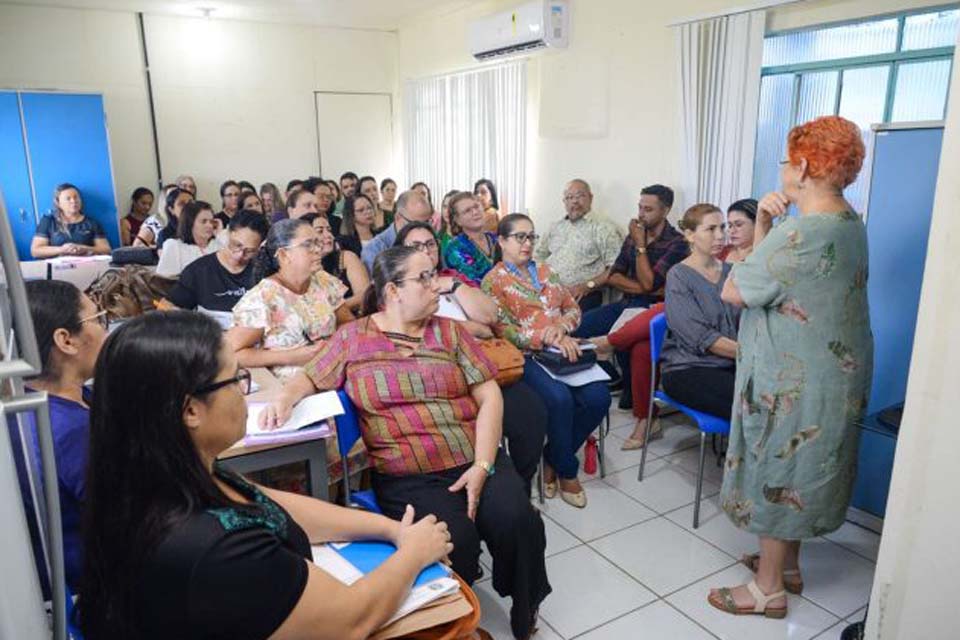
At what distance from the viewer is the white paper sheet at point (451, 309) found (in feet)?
9.72

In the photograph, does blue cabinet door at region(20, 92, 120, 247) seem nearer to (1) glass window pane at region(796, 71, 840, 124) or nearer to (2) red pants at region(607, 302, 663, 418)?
(2) red pants at region(607, 302, 663, 418)

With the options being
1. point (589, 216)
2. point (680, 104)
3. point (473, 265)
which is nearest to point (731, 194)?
point (680, 104)

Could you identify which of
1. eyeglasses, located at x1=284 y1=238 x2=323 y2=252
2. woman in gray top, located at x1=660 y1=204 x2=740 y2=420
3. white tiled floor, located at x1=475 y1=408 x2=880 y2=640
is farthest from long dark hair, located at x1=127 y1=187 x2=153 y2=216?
woman in gray top, located at x1=660 y1=204 x2=740 y2=420

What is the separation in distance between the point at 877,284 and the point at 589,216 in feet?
8.66

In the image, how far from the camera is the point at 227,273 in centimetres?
327

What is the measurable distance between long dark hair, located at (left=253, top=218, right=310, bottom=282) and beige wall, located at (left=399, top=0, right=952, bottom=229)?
290 centimetres

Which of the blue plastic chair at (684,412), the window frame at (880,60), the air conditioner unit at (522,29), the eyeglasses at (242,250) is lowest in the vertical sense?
the blue plastic chair at (684,412)

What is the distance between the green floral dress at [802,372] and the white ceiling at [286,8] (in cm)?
566

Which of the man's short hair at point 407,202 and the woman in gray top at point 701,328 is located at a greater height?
the man's short hair at point 407,202

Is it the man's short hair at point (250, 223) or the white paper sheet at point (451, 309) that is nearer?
the white paper sheet at point (451, 309)

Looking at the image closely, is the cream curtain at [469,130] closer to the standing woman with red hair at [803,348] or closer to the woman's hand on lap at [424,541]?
the standing woman with red hair at [803,348]

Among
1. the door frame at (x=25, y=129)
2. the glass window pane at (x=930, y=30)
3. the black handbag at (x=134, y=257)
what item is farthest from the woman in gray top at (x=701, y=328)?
the door frame at (x=25, y=129)

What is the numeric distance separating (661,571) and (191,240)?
369cm

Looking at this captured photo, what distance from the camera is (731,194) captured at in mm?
4270
